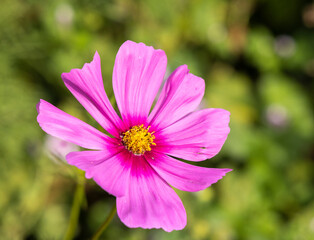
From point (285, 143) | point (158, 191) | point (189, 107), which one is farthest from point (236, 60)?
point (158, 191)

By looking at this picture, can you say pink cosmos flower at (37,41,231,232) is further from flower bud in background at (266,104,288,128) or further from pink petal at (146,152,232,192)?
flower bud in background at (266,104,288,128)

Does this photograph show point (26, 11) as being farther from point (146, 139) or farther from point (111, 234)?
point (146, 139)

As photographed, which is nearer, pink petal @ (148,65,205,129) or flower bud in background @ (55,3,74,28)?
pink petal @ (148,65,205,129)

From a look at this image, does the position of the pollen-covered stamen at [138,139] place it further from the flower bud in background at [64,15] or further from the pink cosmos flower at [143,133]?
the flower bud in background at [64,15]

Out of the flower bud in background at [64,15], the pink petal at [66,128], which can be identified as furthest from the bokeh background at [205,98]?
the pink petal at [66,128]

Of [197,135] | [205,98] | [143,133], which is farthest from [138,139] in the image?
[205,98]

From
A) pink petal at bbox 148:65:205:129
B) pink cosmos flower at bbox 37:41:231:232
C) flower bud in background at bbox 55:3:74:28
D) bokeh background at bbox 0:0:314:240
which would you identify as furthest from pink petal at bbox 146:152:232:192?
flower bud in background at bbox 55:3:74:28

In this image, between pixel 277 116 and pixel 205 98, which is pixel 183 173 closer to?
pixel 205 98
